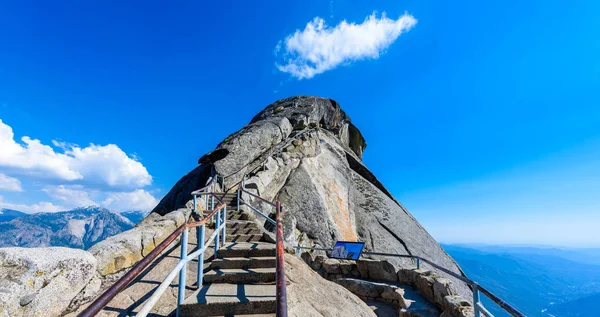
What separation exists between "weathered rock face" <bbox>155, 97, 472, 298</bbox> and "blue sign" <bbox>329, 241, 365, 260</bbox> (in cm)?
286

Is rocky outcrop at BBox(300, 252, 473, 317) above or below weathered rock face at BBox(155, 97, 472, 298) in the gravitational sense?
below

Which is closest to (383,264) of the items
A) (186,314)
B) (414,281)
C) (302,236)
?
(414,281)

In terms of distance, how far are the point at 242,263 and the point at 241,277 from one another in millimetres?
589

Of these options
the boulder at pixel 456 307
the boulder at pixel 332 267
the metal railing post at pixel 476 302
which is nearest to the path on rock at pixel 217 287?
the metal railing post at pixel 476 302

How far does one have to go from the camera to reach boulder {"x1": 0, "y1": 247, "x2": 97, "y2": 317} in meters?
3.23

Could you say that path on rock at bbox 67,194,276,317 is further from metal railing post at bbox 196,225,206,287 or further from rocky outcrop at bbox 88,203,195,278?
rocky outcrop at bbox 88,203,195,278

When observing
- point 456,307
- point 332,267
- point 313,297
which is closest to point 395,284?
point 332,267

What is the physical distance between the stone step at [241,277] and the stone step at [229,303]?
54 centimetres

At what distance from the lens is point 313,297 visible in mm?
5426

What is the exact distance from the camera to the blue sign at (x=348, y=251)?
9.36 m

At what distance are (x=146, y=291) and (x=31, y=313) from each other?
1.67m

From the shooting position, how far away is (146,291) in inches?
191

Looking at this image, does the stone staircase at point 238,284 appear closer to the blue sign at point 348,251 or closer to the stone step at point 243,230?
the stone step at point 243,230

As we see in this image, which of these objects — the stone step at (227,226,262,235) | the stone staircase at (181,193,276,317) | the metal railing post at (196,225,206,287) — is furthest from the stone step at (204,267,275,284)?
the stone step at (227,226,262,235)
